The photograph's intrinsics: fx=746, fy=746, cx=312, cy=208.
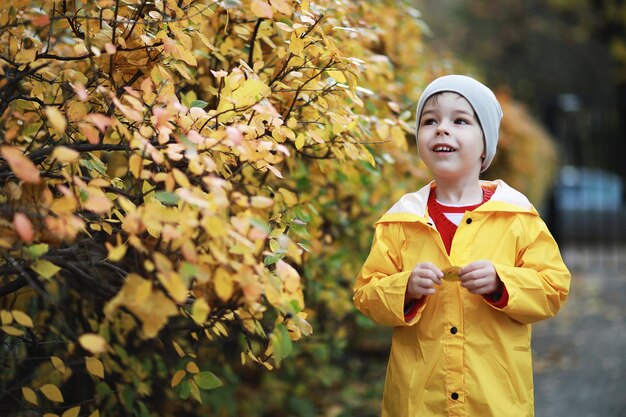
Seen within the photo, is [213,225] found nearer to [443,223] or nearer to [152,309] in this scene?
[152,309]

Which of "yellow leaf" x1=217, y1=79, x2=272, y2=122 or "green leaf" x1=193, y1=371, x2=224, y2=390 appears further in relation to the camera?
"green leaf" x1=193, y1=371, x2=224, y2=390

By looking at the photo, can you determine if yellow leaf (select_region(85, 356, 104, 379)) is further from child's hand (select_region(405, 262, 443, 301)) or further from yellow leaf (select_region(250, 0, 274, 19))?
yellow leaf (select_region(250, 0, 274, 19))

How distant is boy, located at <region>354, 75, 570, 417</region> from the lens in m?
2.12

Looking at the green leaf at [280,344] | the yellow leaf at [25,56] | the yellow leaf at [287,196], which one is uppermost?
the yellow leaf at [25,56]

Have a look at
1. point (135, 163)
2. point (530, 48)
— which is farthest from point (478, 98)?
point (530, 48)

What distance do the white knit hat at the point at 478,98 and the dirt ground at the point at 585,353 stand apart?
113 inches

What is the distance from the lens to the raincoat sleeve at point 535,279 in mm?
2062

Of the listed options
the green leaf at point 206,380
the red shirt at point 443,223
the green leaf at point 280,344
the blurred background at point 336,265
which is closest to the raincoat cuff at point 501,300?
the red shirt at point 443,223

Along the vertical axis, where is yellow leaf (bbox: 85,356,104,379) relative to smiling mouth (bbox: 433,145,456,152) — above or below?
below

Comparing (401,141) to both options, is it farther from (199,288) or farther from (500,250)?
(199,288)

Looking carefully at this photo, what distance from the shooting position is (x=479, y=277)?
2.01m

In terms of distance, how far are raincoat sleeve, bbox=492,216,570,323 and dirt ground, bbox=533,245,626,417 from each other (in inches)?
107

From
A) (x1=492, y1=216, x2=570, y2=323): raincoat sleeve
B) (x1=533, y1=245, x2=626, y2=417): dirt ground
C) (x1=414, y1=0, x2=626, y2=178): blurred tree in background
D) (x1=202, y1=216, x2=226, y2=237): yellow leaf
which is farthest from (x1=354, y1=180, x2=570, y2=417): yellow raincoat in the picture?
(x1=414, y1=0, x2=626, y2=178): blurred tree in background

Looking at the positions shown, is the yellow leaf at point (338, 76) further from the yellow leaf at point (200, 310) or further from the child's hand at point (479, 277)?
the yellow leaf at point (200, 310)
